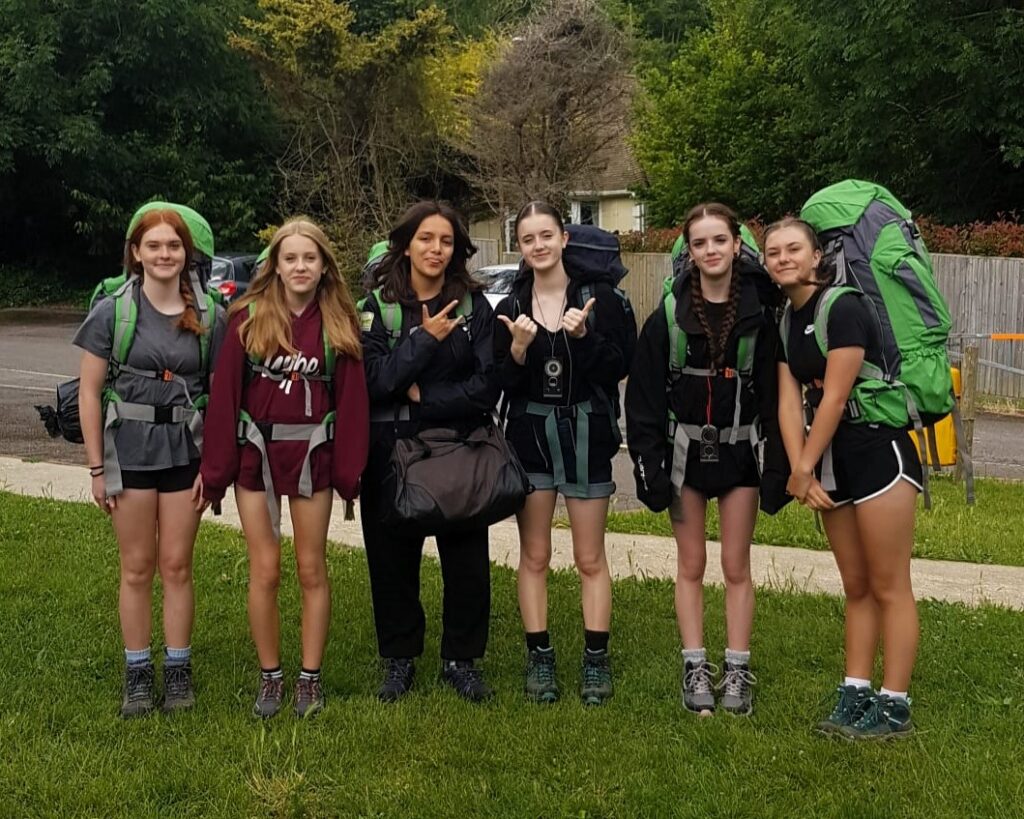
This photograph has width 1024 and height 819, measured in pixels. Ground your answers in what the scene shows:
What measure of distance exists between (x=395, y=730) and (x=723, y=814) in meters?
1.27

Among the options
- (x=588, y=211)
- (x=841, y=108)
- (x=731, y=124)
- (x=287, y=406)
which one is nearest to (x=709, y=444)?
(x=287, y=406)

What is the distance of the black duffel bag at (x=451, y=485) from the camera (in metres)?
4.13

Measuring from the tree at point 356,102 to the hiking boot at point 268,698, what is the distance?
23.0 metres

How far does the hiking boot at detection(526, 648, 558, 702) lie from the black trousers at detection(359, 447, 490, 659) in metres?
0.22

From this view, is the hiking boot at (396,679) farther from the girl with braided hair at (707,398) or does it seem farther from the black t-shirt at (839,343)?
the black t-shirt at (839,343)

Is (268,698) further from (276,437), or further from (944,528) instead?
(944,528)

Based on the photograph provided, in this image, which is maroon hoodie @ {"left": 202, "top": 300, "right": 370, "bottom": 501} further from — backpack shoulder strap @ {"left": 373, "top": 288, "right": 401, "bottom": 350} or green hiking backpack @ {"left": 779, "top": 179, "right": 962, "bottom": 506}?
green hiking backpack @ {"left": 779, "top": 179, "right": 962, "bottom": 506}

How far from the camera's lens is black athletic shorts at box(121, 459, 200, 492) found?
4113 millimetres

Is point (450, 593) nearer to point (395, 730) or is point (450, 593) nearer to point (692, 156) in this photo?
point (395, 730)

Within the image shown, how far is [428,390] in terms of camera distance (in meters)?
4.29

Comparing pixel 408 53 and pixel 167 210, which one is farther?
pixel 408 53

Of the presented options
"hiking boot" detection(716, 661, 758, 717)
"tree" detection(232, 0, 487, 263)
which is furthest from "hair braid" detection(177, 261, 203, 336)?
"tree" detection(232, 0, 487, 263)

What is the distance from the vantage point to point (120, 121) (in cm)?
2961

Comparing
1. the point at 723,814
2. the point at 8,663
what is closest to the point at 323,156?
the point at 8,663
